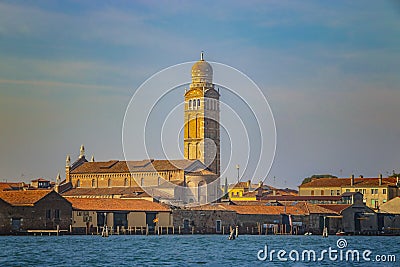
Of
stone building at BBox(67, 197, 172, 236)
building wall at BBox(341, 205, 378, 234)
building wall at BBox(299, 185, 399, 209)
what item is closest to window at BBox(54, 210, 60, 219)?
stone building at BBox(67, 197, 172, 236)

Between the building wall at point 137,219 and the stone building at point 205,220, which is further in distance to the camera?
the stone building at point 205,220

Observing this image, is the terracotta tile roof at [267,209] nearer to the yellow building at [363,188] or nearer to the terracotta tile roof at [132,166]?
the terracotta tile roof at [132,166]

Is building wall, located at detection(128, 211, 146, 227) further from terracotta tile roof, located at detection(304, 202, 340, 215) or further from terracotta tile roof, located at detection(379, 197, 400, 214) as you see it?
terracotta tile roof, located at detection(379, 197, 400, 214)

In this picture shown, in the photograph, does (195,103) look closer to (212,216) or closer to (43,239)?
(212,216)

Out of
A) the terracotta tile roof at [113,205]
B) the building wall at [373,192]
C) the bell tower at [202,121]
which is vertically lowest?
the terracotta tile roof at [113,205]

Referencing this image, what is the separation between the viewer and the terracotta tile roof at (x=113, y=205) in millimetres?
73562

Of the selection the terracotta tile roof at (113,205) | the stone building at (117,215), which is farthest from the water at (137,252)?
the terracotta tile roof at (113,205)

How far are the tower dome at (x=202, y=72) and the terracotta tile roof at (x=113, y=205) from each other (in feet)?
80.3

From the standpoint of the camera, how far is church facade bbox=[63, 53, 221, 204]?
91.2 meters

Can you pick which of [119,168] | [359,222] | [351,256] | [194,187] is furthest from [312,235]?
[351,256]

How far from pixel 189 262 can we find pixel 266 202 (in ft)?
158

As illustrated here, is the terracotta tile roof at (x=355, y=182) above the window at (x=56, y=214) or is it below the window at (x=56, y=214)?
above

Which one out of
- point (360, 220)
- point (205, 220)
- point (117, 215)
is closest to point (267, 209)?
point (205, 220)

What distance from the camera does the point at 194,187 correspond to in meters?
91.5
